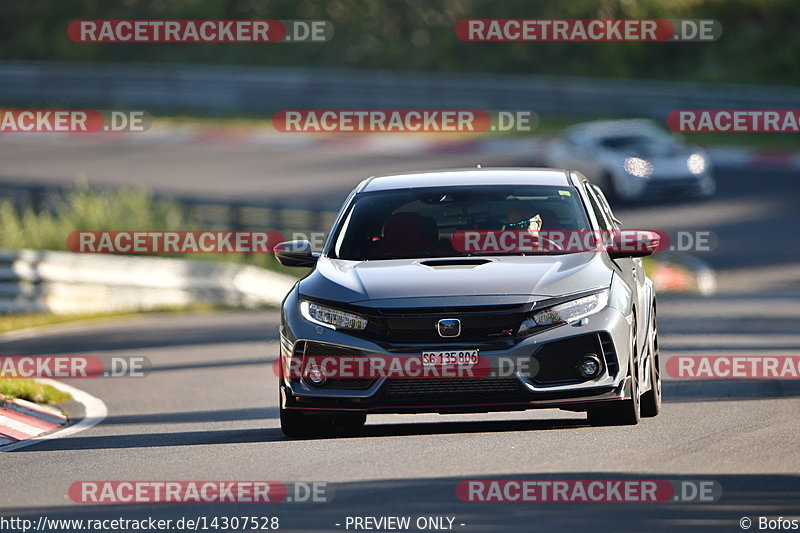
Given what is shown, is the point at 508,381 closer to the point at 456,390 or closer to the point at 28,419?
the point at 456,390

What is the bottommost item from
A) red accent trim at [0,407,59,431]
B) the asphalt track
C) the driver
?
the asphalt track

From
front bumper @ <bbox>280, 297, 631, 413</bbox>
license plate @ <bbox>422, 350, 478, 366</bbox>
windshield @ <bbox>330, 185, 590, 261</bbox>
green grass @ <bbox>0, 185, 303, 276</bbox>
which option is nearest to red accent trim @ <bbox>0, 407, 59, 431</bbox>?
windshield @ <bbox>330, 185, 590, 261</bbox>

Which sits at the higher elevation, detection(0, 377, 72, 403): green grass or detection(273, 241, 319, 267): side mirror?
detection(273, 241, 319, 267): side mirror

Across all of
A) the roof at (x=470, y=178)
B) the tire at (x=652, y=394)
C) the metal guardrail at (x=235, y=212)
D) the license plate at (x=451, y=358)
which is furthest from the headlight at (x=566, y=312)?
the metal guardrail at (x=235, y=212)

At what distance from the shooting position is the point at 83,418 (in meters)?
12.2

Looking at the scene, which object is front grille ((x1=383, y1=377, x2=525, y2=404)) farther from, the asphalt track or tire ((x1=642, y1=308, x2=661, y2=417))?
tire ((x1=642, y1=308, x2=661, y2=417))

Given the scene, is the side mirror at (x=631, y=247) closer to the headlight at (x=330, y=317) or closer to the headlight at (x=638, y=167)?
the headlight at (x=330, y=317)

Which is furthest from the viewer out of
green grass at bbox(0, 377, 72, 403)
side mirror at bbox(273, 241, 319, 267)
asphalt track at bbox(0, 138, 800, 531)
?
green grass at bbox(0, 377, 72, 403)

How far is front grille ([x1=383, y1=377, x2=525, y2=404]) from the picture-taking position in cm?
928

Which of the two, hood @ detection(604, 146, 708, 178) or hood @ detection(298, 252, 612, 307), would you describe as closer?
hood @ detection(298, 252, 612, 307)

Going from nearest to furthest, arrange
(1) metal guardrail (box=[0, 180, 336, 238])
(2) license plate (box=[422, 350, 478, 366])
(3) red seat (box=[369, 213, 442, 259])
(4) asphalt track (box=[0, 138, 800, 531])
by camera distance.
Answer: (4) asphalt track (box=[0, 138, 800, 531]) → (2) license plate (box=[422, 350, 478, 366]) → (3) red seat (box=[369, 213, 442, 259]) → (1) metal guardrail (box=[0, 180, 336, 238])

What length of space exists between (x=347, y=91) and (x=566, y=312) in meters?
34.3

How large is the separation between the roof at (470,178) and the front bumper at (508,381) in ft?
5.58

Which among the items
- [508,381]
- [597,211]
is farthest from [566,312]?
[597,211]
